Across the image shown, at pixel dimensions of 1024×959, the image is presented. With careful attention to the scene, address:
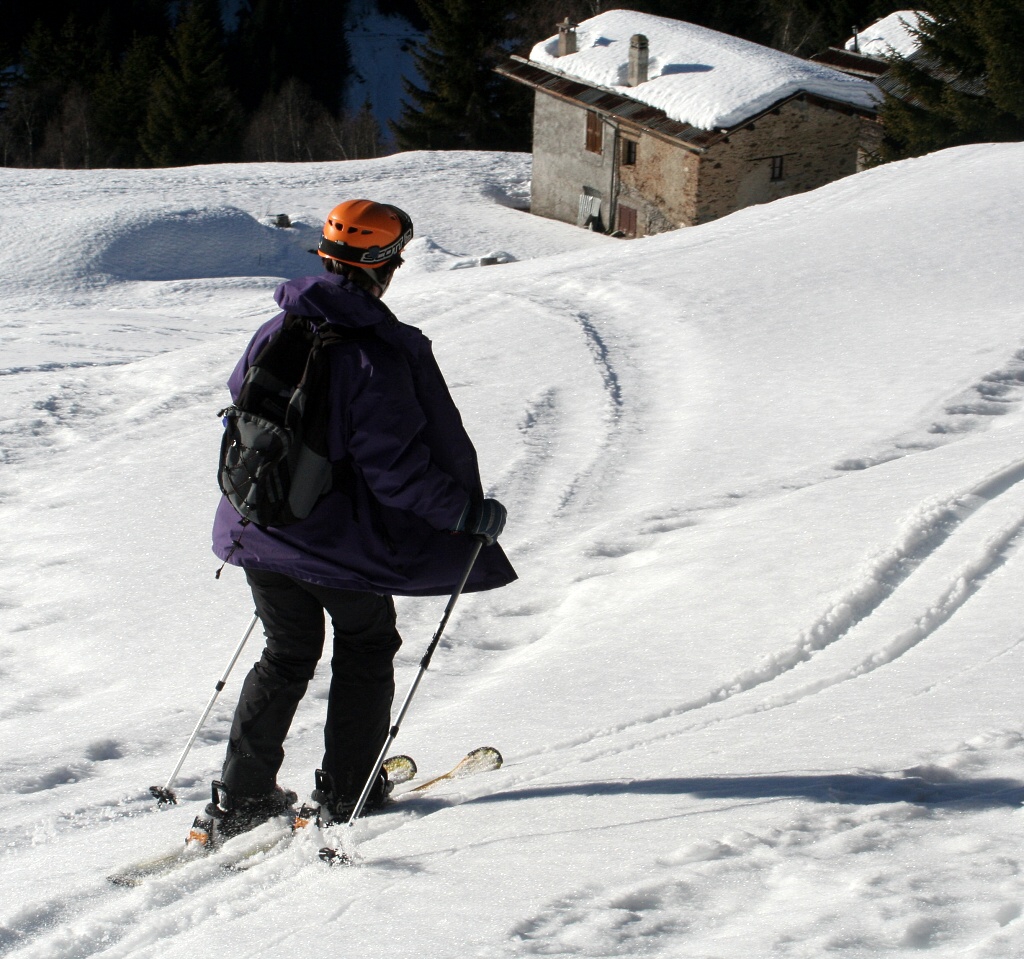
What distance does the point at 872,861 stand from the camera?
2.45m

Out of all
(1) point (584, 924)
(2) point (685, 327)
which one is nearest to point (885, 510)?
(1) point (584, 924)

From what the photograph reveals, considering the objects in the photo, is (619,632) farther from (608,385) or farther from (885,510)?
(608,385)

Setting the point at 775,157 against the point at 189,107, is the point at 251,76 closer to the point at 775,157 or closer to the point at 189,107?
the point at 189,107

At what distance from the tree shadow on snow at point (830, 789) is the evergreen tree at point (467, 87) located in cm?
4316

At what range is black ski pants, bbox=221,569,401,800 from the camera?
289cm

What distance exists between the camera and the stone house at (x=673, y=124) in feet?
90.3

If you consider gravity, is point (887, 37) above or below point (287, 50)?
above

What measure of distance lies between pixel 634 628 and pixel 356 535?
6.66 feet

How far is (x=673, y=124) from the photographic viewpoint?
2783cm

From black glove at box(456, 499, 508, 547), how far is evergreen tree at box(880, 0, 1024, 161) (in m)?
26.8

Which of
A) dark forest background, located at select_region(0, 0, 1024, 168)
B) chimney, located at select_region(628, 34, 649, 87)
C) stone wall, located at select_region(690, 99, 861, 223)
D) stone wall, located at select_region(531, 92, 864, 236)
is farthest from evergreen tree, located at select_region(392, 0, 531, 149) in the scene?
stone wall, located at select_region(690, 99, 861, 223)

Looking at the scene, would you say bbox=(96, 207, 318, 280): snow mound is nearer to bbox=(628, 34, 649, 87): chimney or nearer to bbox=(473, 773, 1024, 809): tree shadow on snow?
bbox=(628, 34, 649, 87): chimney

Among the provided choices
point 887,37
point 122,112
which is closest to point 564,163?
point 887,37

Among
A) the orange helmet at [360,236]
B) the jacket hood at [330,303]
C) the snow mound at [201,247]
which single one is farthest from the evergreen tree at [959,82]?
the jacket hood at [330,303]
